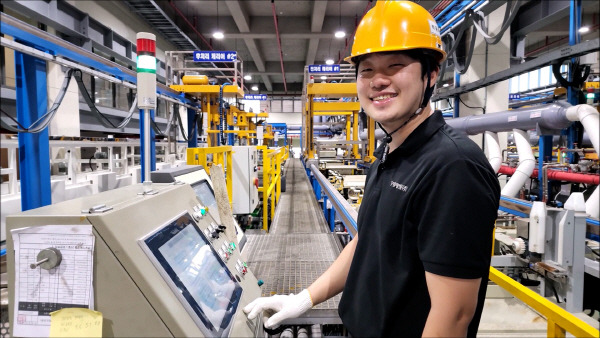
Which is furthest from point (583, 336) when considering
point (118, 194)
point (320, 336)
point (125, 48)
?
point (125, 48)

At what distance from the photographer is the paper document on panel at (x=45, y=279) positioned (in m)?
0.85

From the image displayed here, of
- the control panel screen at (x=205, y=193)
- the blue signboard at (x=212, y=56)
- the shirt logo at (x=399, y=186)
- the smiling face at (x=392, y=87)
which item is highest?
the blue signboard at (x=212, y=56)

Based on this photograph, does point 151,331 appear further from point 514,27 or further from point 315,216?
point 514,27

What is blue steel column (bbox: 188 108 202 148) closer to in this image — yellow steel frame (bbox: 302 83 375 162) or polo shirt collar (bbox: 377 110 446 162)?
yellow steel frame (bbox: 302 83 375 162)

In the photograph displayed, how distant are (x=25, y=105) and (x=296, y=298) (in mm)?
1702

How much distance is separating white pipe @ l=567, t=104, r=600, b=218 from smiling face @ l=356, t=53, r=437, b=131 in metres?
2.78

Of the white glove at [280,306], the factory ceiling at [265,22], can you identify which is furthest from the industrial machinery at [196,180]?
the factory ceiling at [265,22]

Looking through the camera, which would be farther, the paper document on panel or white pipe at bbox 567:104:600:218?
white pipe at bbox 567:104:600:218

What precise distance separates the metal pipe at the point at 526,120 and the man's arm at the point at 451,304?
3489 millimetres

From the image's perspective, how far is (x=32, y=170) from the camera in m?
1.73

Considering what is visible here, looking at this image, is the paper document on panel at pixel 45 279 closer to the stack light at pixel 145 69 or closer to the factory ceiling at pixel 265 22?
the stack light at pixel 145 69

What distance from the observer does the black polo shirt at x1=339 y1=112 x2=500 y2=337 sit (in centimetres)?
79

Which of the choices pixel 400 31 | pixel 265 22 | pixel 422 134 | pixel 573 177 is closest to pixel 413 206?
pixel 422 134

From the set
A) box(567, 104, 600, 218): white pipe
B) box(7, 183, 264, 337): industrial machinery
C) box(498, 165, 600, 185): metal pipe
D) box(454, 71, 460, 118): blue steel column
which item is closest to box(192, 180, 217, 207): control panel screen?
box(7, 183, 264, 337): industrial machinery
